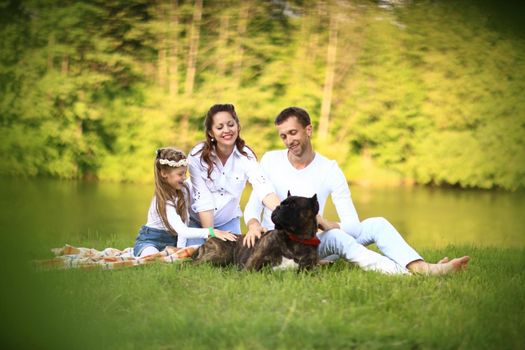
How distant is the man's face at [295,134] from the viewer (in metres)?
2.85

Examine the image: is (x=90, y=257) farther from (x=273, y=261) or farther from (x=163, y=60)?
(x=163, y=60)

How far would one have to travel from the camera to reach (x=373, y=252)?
9.21 ft

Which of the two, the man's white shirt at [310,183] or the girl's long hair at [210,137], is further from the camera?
the girl's long hair at [210,137]

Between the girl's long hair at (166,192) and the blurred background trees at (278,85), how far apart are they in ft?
7.53

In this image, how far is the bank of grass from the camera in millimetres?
1522

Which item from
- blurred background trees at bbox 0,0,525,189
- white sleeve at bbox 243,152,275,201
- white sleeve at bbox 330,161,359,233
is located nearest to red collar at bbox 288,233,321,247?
white sleeve at bbox 330,161,359,233

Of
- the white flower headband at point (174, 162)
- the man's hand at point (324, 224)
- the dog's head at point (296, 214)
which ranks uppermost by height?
the white flower headband at point (174, 162)

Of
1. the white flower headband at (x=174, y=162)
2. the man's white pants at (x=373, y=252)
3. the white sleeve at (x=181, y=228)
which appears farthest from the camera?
the white flower headband at (x=174, y=162)

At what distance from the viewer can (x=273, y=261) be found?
8.84 feet

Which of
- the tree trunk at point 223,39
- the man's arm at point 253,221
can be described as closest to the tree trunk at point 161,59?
the tree trunk at point 223,39

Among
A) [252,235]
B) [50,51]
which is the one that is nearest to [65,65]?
[50,51]

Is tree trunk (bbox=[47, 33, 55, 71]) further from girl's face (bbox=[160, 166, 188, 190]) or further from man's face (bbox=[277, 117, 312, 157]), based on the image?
man's face (bbox=[277, 117, 312, 157])

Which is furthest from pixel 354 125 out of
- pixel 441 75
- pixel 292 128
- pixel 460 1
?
pixel 292 128

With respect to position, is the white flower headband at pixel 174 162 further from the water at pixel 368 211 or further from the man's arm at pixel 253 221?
the water at pixel 368 211
